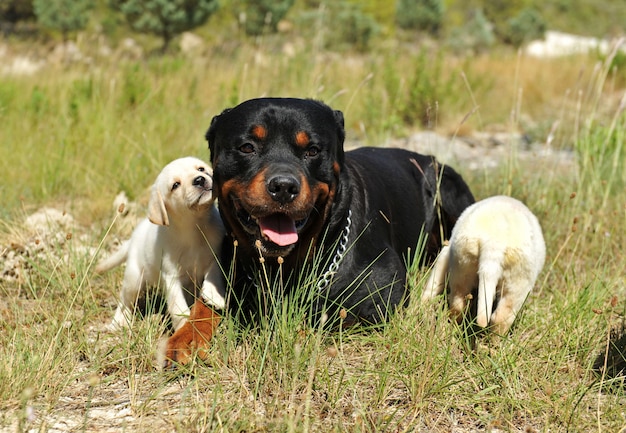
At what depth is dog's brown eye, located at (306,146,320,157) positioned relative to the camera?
3255 millimetres

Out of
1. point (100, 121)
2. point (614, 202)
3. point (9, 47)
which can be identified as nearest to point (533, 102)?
point (614, 202)

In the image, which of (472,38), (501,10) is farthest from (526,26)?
(501,10)

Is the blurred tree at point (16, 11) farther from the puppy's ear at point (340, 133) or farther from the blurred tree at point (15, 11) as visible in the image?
the puppy's ear at point (340, 133)

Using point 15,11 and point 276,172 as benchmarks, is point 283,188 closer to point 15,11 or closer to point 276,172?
point 276,172

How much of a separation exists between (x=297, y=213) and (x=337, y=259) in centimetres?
52

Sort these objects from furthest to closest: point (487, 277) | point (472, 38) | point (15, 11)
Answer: point (472, 38)
point (15, 11)
point (487, 277)

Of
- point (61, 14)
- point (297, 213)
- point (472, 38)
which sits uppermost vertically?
point (297, 213)

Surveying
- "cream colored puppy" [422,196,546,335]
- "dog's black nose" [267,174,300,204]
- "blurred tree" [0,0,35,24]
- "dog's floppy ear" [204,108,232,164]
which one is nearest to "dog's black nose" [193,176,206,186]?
"dog's floppy ear" [204,108,232,164]

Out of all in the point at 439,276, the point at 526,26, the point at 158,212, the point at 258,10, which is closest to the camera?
the point at 158,212

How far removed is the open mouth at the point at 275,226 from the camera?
3.09 m

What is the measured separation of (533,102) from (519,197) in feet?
23.6

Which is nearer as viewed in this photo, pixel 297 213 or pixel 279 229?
pixel 297 213

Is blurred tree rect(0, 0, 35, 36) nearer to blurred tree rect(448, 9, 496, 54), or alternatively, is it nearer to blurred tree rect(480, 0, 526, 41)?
blurred tree rect(448, 9, 496, 54)

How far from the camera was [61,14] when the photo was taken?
2400 centimetres
